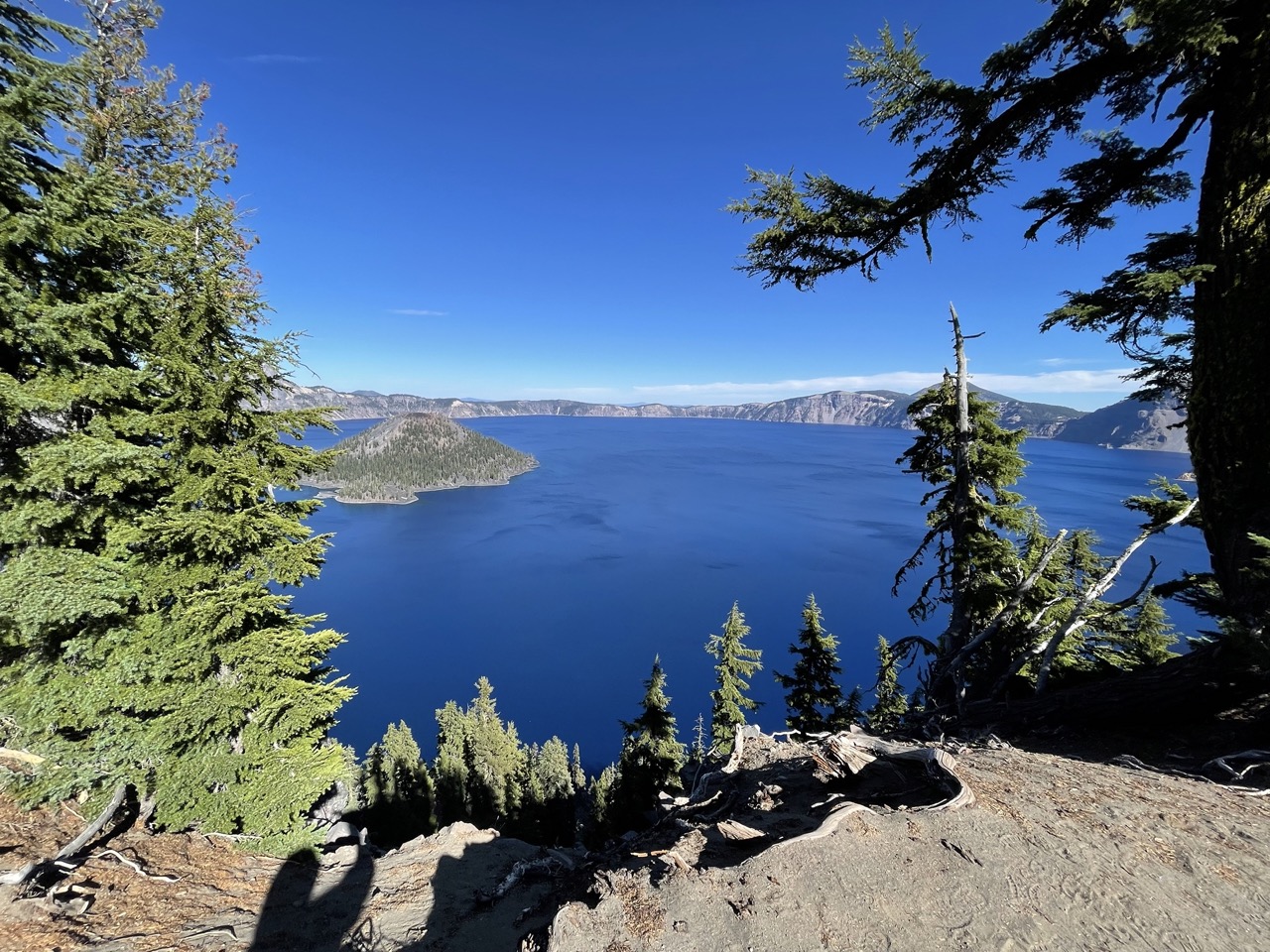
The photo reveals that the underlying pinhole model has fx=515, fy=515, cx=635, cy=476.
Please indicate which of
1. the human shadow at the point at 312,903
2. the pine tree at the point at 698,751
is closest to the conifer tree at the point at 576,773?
the pine tree at the point at 698,751

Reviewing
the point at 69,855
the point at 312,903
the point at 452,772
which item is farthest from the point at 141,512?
the point at 452,772

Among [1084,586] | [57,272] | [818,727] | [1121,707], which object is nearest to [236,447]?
[57,272]

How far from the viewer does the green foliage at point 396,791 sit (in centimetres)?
2520

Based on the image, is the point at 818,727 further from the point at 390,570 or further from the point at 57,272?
the point at 390,570

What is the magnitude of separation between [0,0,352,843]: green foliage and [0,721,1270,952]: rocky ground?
1.43 m

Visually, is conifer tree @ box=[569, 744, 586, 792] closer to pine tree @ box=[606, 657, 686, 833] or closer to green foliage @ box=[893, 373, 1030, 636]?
pine tree @ box=[606, 657, 686, 833]

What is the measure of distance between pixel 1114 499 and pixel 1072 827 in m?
122

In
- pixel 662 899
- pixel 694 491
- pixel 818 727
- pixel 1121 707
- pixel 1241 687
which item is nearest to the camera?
pixel 662 899

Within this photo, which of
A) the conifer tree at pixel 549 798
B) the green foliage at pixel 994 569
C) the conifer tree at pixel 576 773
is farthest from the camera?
the conifer tree at pixel 576 773

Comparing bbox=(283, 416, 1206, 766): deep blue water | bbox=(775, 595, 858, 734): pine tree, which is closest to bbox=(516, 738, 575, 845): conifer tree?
bbox=(283, 416, 1206, 766): deep blue water

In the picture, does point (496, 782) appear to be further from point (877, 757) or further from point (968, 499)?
point (877, 757)

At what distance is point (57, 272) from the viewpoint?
7.25m

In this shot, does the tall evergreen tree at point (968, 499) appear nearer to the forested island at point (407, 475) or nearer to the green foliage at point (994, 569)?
the green foliage at point (994, 569)

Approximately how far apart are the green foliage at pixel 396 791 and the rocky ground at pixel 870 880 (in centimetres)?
2088
